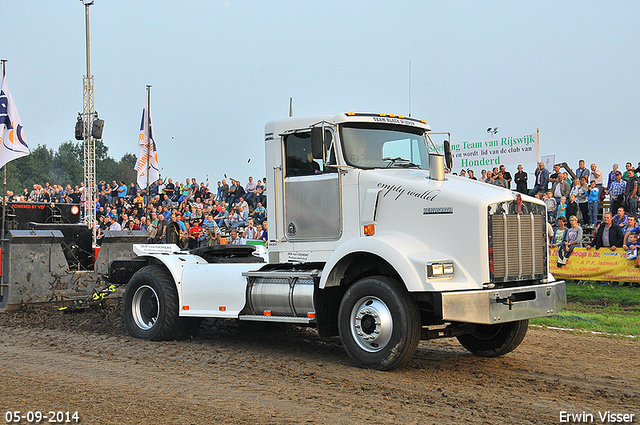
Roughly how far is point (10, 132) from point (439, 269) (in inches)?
560

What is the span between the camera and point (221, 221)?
25.0m

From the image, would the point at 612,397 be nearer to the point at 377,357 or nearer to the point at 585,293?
the point at 377,357

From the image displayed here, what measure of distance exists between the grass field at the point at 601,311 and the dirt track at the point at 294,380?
989mm

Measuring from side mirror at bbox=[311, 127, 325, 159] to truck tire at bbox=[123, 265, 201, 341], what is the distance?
126 inches

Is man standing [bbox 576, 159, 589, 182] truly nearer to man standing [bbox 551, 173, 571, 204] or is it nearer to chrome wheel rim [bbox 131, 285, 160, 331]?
man standing [bbox 551, 173, 571, 204]

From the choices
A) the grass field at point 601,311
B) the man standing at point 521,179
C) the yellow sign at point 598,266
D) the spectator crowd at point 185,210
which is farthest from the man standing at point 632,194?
the spectator crowd at point 185,210

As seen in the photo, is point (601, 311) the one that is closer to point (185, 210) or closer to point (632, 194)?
point (632, 194)

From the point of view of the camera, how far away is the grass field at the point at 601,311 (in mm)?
10531

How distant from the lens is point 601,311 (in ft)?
41.4

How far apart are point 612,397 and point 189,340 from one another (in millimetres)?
5812

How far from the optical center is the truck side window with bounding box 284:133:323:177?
827 cm

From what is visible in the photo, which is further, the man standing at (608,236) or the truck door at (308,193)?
the man standing at (608,236)

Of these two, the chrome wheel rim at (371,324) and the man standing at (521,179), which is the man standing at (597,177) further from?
the chrome wheel rim at (371,324)

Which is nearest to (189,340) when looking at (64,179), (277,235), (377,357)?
(277,235)
